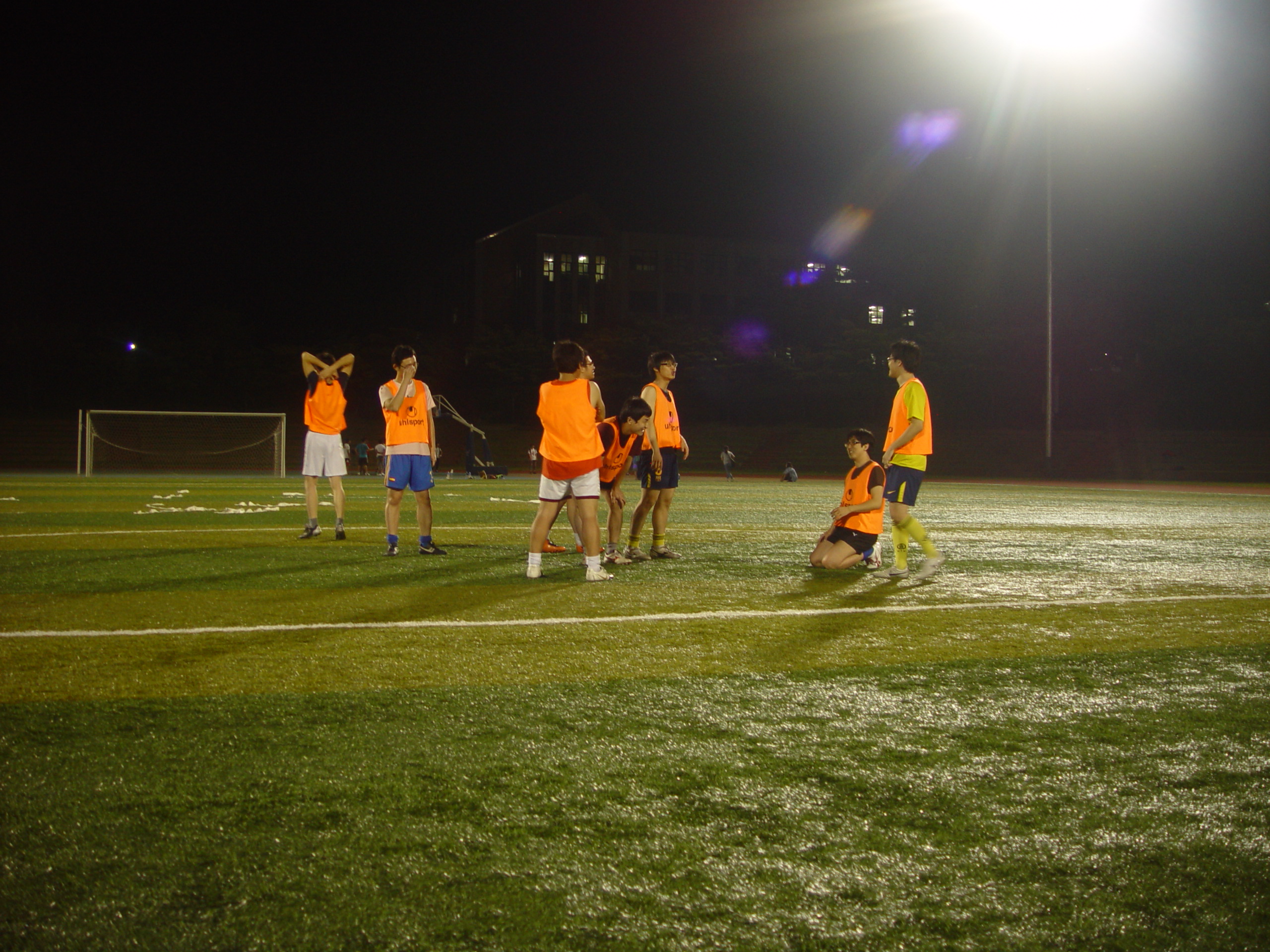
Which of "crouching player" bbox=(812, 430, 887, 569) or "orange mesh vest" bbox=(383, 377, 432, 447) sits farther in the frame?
"orange mesh vest" bbox=(383, 377, 432, 447)

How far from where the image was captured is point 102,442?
40.6 metres

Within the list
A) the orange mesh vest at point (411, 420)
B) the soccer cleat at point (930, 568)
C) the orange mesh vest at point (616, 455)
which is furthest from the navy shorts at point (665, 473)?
the soccer cleat at point (930, 568)

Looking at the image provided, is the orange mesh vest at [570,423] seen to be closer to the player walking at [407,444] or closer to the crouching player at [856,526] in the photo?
the player walking at [407,444]

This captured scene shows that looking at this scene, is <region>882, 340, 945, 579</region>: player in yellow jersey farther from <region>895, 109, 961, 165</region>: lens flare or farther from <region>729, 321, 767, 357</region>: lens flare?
<region>729, 321, 767, 357</region>: lens flare

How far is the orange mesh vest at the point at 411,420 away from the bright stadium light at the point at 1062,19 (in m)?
24.7

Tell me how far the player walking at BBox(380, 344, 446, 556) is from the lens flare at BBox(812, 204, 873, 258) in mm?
54119

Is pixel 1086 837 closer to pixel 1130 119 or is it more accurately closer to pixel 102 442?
pixel 102 442

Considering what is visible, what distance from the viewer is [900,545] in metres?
7.77

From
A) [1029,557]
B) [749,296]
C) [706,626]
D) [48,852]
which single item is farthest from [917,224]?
[48,852]

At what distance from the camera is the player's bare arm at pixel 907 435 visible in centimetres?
749

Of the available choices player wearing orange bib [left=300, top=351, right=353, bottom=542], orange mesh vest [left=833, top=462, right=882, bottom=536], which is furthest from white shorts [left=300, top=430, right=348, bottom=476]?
orange mesh vest [left=833, top=462, right=882, bottom=536]

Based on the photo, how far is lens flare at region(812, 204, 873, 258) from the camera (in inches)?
2341

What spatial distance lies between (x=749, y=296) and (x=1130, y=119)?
25545mm

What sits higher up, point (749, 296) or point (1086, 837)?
point (749, 296)
